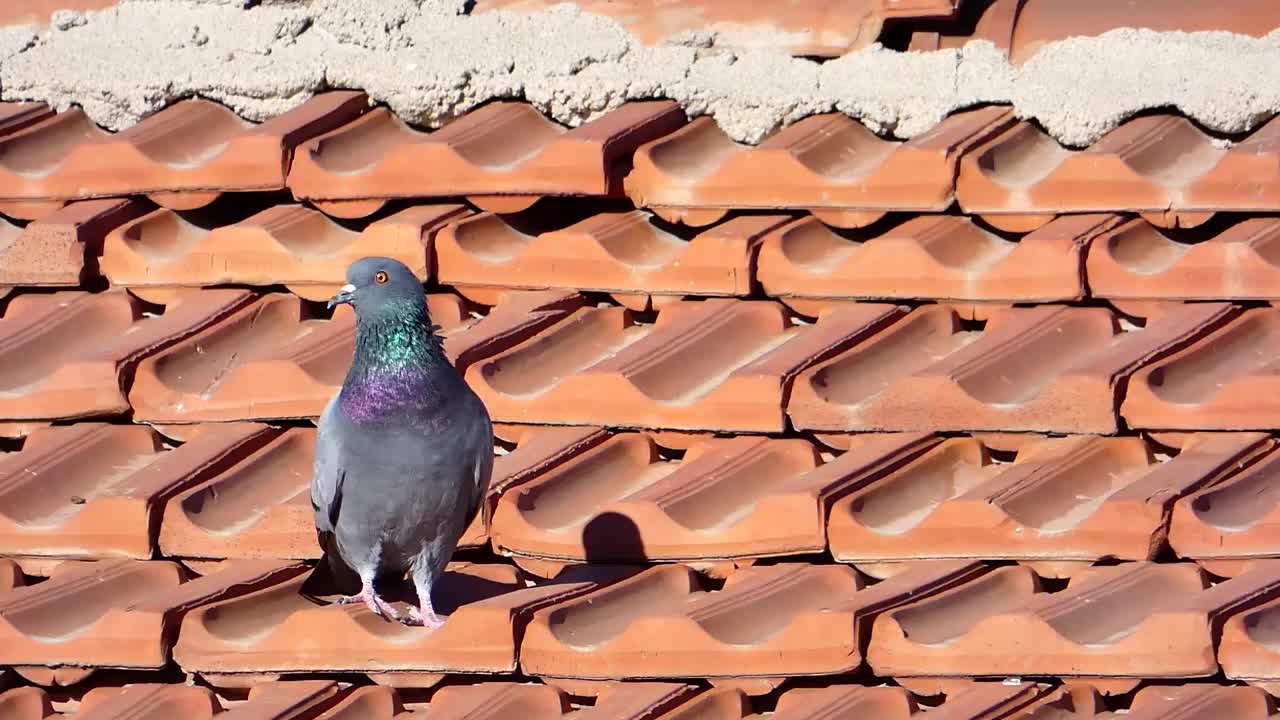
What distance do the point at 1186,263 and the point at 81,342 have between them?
2323 mm

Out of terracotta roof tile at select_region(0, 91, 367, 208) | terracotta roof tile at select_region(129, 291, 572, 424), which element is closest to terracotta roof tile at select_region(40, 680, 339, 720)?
terracotta roof tile at select_region(129, 291, 572, 424)

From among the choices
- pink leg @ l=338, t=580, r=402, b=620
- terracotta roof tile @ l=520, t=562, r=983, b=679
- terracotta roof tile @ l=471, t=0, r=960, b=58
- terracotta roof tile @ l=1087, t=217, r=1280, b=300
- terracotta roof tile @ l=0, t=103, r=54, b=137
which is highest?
terracotta roof tile @ l=471, t=0, r=960, b=58

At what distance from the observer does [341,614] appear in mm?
3670

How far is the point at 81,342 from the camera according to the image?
4473 millimetres

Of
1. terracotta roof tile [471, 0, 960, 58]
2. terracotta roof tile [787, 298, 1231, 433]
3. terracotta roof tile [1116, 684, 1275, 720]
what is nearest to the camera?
terracotta roof tile [1116, 684, 1275, 720]

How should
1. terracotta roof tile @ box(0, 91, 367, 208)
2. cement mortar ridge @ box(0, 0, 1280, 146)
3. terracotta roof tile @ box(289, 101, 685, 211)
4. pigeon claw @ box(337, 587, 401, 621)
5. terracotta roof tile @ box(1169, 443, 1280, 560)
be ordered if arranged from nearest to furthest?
terracotta roof tile @ box(1169, 443, 1280, 560)
pigeon claw @ box(337, 587, 401, 621)
cement mortar ridge @ box(0, 0, 1280, 146)
terracotta roof tile @ box(289, 101, 685, 211)
terracotta roof tile @ box(0, 91, 367, 208)

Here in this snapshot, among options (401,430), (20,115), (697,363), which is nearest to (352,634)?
(401,430)

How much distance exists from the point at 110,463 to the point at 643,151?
49.8 inches

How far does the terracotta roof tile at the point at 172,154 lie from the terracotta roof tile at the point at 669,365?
764 mm

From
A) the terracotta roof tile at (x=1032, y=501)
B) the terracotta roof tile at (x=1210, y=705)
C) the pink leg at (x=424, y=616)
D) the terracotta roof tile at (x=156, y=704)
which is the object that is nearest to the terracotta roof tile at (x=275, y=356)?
the pink leg at (x=424, y=616)

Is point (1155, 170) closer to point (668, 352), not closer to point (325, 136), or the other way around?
point (668, 352)

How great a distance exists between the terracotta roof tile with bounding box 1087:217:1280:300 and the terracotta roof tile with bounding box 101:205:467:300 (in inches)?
53.4

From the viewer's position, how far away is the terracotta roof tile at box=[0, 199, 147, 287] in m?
4.55

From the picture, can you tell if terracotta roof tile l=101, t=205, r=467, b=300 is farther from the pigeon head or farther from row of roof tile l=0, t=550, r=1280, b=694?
row of roof tile l=0, t=550, r=1280, b=694
